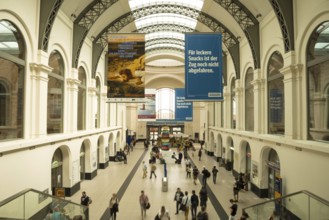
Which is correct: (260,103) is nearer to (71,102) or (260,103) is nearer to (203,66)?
(203,66)

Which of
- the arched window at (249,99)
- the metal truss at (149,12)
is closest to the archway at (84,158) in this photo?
the metal truss at (149,12)

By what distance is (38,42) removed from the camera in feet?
36.7

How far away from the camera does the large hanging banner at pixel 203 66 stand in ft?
36.5

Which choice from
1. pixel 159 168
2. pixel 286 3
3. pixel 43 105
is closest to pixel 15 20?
pixel 43 105

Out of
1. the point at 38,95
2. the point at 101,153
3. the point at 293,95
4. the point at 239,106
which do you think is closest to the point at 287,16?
the point at 293,95

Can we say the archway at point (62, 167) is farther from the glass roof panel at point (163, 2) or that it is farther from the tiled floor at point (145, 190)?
the glass roof panel at point (163, 2)

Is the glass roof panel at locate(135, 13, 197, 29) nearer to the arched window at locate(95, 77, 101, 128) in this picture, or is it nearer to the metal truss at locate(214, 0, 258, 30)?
the arched window at locate(95, 77, 101, 128)

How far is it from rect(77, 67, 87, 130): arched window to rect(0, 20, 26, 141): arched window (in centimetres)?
731

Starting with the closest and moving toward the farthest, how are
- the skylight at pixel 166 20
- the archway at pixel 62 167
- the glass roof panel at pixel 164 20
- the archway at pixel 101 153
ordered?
the archway at pixel 62 167, the skylight at pixel 166 20, the archway at pixel 101 153, the glass roof panel at pixel 164 20

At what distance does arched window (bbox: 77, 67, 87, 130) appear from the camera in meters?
17.8

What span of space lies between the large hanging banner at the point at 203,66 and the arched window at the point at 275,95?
400cm

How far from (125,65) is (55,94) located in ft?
14.1

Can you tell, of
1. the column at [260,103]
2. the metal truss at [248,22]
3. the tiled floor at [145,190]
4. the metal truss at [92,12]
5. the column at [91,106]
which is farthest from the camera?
the column at [91,106]

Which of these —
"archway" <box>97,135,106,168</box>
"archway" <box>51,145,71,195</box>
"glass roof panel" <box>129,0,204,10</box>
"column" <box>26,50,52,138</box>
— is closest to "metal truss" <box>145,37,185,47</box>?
"glass roof panel" <box>129,0,204,10</box>
